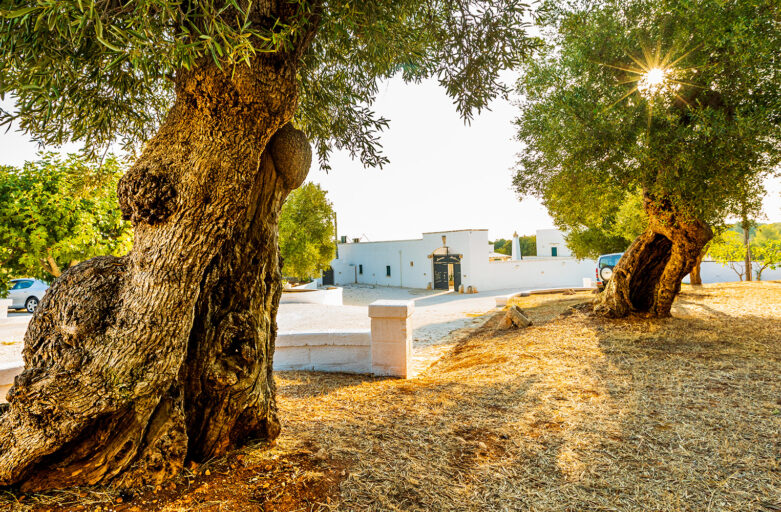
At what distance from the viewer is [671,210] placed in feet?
23.0

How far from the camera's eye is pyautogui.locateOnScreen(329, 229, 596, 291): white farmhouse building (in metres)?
30.8

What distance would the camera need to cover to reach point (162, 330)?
7.50 ft

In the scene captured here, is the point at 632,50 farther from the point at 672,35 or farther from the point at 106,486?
the point at 106,486

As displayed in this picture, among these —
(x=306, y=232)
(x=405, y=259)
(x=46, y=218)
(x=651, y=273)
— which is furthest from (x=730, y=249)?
(x=46, y=218)

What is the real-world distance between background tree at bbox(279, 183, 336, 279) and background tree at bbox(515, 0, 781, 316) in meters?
16.4

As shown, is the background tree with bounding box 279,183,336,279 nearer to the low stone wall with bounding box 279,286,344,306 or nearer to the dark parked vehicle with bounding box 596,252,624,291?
the low stone wall with bounding box 279,286,344,306

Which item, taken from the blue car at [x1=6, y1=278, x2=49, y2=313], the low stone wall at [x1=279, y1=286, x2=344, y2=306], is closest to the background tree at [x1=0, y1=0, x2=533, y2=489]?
the low stone wall at [x1=279, y1=286, x2=344, y2=306]

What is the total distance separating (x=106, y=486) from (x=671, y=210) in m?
8.41

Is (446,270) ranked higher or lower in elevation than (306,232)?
lower

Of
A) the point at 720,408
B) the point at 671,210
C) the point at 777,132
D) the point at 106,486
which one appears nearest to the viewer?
the point at 106,486

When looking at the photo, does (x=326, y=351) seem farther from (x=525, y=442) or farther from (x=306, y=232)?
(x=306, y=232)

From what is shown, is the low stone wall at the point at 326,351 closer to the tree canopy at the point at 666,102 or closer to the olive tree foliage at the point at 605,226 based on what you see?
the tree canopy at the point at 666,102

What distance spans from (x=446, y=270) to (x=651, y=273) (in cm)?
2463

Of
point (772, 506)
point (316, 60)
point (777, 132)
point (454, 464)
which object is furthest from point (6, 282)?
point (777, 132)
